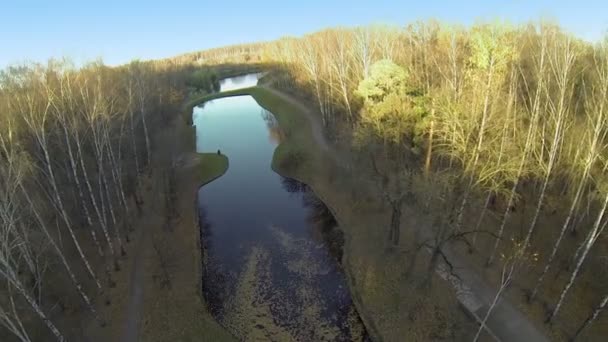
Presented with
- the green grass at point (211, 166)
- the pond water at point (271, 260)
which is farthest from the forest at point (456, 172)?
the green grass at point (211, 166)

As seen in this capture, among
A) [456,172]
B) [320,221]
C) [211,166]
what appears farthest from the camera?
[211,166]

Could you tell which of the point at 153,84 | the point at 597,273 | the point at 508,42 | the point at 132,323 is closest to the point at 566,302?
the point at 597,273

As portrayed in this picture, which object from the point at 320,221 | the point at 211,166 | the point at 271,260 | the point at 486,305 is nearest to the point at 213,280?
the point at 271,260

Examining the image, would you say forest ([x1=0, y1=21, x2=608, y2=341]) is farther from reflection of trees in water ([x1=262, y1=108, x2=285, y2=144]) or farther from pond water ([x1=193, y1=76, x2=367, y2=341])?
reflection of trees in water ([x1=262, y1=108, x2=285, y2=144])

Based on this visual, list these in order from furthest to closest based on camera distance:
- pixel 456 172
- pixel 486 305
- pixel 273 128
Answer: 1. pixel 273 128
2. pixel 456 172
3. pixel 486 305

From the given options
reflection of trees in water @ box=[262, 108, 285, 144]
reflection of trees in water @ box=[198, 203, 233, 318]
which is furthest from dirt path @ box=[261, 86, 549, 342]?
reflection of trees in water @ box=[262, 108, 285, 144]

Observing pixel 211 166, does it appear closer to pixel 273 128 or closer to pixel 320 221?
pixel 320 221

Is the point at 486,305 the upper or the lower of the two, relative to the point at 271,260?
upper
